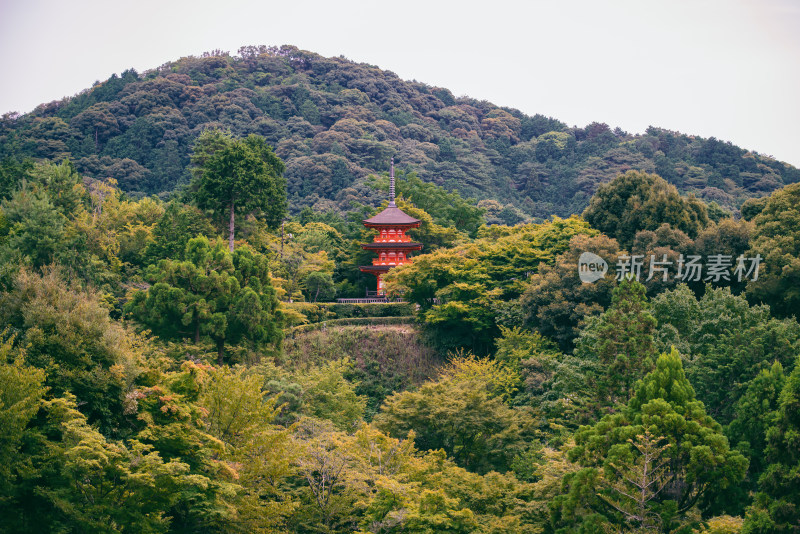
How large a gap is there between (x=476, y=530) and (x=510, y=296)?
1648 centimetres

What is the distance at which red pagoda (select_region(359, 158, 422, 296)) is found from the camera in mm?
40594

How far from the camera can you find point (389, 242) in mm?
Answer: 41375

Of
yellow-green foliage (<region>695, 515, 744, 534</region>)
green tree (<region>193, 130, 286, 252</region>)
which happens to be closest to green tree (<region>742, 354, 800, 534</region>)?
yellow-green foliage (<region>695, 515, 744, 534</region>)

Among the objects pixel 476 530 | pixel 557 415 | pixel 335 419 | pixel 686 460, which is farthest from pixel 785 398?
pixel 335 419

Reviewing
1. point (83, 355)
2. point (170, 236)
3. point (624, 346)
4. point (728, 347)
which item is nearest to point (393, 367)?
point (170, 236)

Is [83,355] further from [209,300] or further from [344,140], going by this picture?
[344,140]

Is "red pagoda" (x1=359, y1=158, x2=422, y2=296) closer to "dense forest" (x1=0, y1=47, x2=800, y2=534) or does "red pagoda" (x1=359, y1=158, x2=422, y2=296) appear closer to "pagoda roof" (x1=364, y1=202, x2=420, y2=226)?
"pagoda roof" (x1=364, y1=202, x2=420, y2=226)

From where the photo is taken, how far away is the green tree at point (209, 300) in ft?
83.0

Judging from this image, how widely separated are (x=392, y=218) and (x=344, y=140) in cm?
4002

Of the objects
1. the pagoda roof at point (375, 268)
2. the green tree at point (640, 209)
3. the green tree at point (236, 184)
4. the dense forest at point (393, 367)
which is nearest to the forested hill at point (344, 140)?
the pagoda roof at point (375, 268)

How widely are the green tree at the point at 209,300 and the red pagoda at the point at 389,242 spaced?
43.0ft

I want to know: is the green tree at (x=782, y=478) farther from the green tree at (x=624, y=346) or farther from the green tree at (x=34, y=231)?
the green tree at (x=34, y=231)

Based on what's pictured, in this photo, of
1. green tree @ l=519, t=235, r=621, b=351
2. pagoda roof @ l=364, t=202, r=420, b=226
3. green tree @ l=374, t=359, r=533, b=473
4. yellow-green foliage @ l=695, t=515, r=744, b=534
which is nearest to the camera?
yellow-green foliage @ l=695, t=515, r=744, b=534

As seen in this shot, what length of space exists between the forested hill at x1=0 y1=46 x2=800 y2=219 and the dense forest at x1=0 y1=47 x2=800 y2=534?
2995 centimetres
